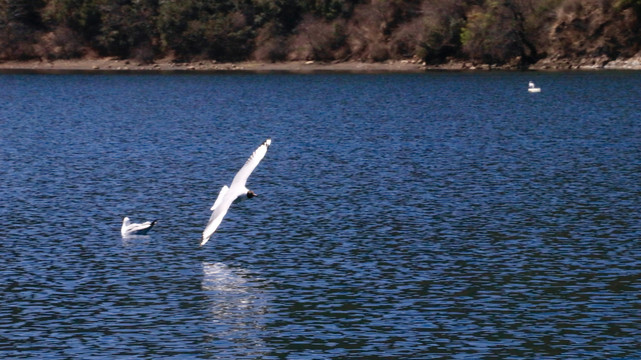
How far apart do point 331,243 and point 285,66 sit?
109043 mm

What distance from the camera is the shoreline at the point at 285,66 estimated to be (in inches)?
4840

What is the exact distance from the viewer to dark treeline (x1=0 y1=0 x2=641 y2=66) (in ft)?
401

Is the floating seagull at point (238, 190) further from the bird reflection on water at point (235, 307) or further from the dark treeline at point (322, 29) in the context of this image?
the dark treeline at point (322, 29)

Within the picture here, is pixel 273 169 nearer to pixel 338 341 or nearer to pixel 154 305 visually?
pixel 154 305

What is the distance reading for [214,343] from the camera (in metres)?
21.4

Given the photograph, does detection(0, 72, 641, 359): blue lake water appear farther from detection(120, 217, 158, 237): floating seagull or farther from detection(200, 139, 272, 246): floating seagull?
detection(200, 139, 272, 246): floating seagull

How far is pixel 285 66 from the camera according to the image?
13850cm

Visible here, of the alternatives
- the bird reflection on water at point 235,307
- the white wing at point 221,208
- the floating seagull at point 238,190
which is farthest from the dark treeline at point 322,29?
the bird reflection on water at point 235,307

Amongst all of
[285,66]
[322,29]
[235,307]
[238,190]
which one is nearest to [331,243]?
[238,190]

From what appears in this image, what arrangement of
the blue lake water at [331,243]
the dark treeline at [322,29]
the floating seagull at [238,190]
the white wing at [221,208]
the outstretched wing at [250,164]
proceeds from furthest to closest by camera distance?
the dark treeline at [322,29] < the outstretched wing at [250,164] < the floating seagull at [238,190] < the white wing at [221,208] < the blue lake water at [331,243]

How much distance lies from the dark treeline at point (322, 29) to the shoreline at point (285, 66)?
914mm

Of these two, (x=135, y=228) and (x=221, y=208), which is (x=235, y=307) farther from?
(x=135, y=228)

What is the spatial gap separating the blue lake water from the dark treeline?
2206 inches

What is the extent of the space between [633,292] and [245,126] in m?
47.4
